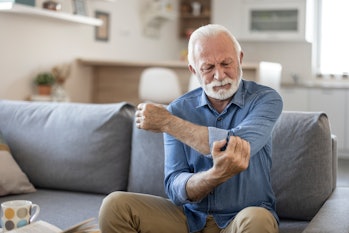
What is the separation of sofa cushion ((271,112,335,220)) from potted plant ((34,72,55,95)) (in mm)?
3059

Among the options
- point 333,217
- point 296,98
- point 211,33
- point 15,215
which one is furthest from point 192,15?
point 15,215

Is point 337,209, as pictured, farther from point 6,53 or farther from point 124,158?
point 6,53

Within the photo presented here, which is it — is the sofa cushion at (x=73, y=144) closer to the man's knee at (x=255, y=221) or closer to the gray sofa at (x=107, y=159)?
the gray sofa at (x=107, y=159)

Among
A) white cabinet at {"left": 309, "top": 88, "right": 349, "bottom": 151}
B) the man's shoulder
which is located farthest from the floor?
the man's shoulder

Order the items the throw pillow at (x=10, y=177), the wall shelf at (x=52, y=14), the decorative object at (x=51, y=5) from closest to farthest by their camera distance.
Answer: the throw pillow at (x=10, y=177) < the wall shelf at (x=52, y=14) < the decorative object at (x=51, y=5)

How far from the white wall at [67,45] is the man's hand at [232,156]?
130 inches

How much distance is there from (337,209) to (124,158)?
1050mm

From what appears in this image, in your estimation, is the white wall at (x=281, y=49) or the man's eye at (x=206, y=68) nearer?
the man's eye at (x=206, y=68)

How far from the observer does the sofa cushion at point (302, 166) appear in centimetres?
205

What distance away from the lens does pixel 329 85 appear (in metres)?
6.62

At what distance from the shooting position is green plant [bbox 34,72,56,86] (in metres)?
4.73

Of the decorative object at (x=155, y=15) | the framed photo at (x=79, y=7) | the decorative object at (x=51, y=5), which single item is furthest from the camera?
the decorative object at (x=155, y=15)

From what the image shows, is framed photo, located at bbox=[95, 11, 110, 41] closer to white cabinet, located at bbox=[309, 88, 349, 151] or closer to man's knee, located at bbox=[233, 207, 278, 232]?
white cabinet, located at bbox=[309, 88, 349, 151]

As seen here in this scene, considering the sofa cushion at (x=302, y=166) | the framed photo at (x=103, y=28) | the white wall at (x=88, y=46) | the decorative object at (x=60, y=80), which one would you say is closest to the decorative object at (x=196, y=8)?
the white wall at (x=88, y=46)
